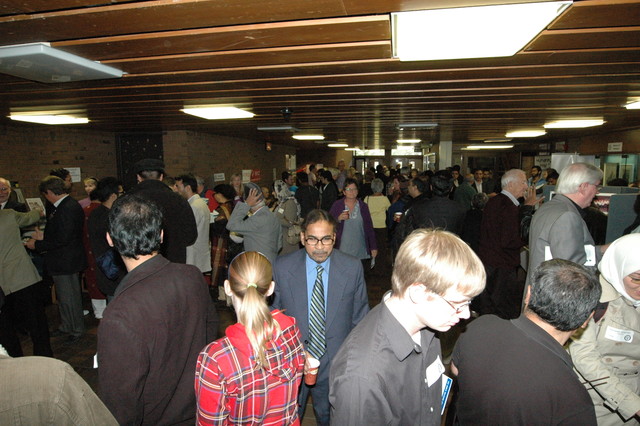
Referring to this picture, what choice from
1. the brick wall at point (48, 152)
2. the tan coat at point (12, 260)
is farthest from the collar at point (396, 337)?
the brick wall at point (48, 152)

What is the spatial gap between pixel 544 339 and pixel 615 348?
85cm

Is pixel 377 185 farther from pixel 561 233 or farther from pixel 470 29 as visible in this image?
pixel 470 29

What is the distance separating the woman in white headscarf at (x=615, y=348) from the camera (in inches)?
73.9

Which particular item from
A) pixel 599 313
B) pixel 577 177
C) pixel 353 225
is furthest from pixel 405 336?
pixel 353 225

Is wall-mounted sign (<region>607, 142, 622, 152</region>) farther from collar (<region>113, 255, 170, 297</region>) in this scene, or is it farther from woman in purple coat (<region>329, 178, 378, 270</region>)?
collar (<region>113, 255, 170, 297</region>)

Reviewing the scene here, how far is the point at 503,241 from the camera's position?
4.17m

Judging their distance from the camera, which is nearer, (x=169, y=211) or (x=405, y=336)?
(x=405, y=336)

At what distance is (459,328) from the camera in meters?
4.71

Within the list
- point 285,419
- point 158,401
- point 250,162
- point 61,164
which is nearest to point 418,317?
point 285,419

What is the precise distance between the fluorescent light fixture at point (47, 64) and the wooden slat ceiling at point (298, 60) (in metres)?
0.07

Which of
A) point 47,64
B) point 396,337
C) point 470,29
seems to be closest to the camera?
point 396,337

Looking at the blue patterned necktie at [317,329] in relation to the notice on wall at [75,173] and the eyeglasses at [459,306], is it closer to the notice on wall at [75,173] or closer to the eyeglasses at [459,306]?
the eyeglasses at [459,306]

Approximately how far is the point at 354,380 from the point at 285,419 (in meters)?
0.72

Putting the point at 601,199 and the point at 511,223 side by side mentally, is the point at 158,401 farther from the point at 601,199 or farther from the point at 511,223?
the point at 601,199
